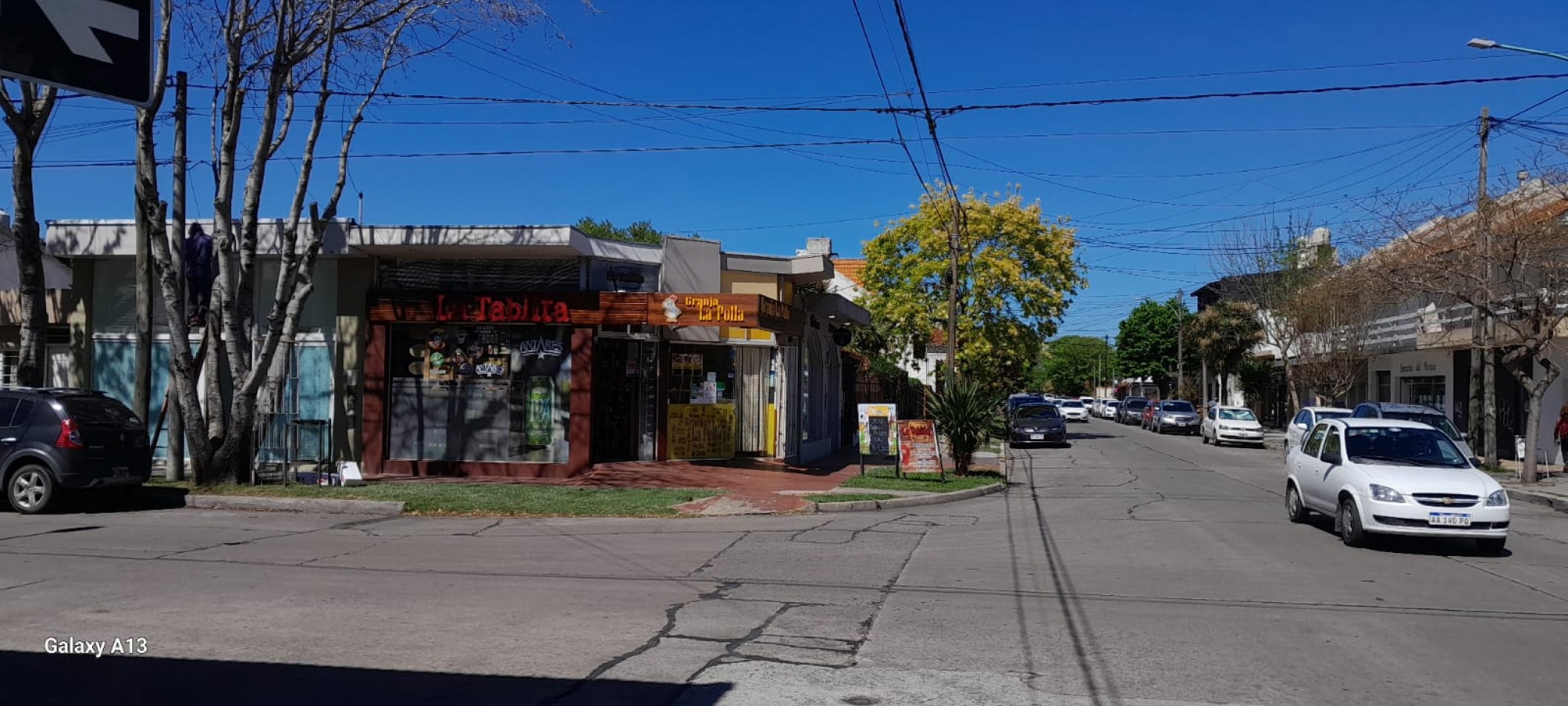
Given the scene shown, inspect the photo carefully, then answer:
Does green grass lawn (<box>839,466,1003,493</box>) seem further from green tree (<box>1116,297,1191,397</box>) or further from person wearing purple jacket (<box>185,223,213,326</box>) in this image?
green tree (<box>1116,297,1191,397</box>)

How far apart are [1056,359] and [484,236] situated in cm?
11028

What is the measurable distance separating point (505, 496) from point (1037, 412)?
24.3 meters

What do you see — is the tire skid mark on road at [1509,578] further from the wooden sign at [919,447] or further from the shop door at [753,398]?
the shop door at [753,398]

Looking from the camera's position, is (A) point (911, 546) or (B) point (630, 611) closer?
(B) point (630, 611)

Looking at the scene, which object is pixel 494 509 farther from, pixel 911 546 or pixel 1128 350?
pixel 1128 350

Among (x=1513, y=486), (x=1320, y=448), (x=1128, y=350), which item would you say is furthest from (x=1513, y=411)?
(x=1128, y=350)

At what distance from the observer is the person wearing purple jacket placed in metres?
19.5

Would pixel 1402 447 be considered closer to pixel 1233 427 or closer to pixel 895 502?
pixel 895 502

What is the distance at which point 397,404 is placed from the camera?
20359mm

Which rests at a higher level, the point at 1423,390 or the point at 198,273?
the point at 198,273

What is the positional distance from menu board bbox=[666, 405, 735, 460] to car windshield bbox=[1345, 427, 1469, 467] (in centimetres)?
1210

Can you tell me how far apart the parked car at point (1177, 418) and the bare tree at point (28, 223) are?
42.3 m

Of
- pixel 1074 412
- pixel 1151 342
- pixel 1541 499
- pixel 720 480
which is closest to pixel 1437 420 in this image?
pixel 1541 499

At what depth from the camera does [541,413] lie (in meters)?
20.0
